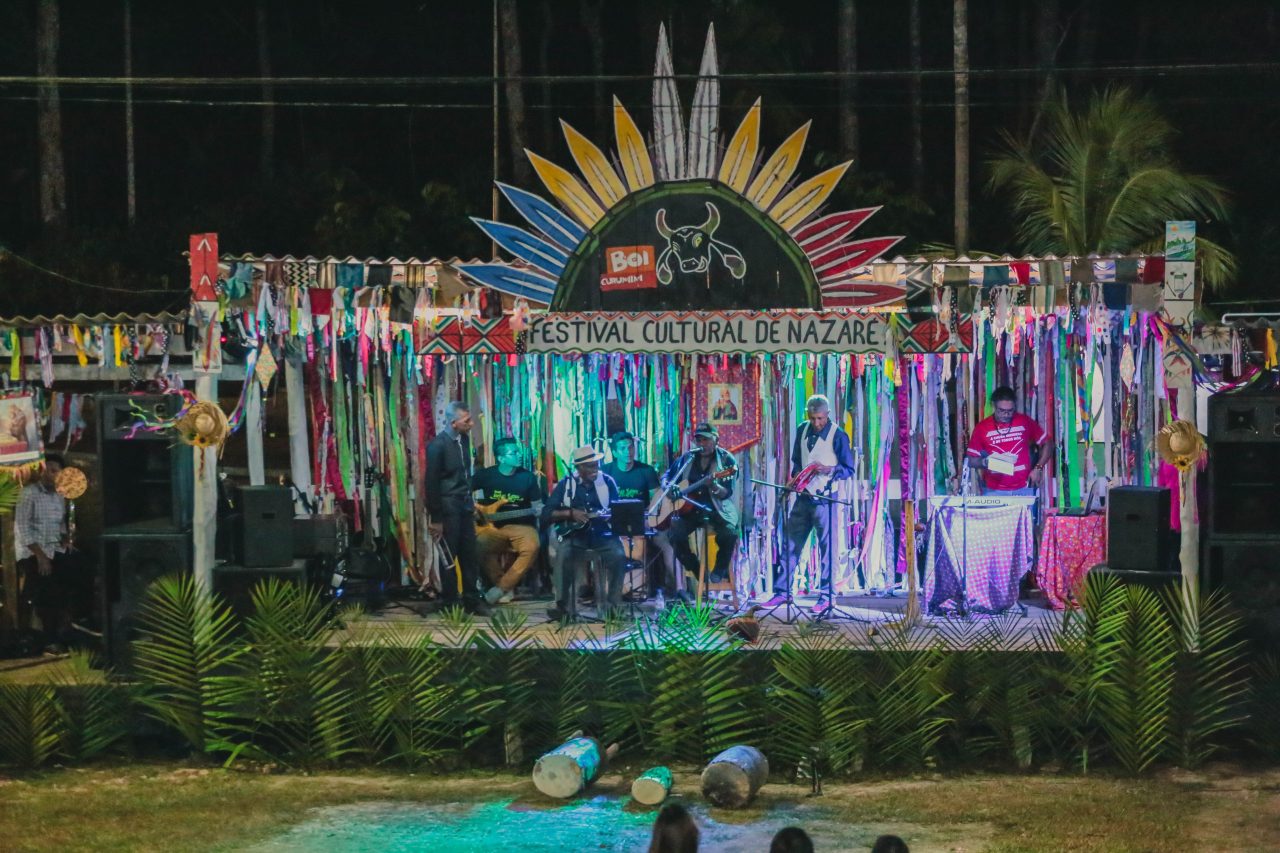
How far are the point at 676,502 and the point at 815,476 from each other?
0.95m

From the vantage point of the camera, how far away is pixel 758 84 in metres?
23.6

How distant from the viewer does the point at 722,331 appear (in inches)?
440

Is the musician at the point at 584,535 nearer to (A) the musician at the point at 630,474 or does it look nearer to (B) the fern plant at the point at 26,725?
(A) the musician at the point at 630,474

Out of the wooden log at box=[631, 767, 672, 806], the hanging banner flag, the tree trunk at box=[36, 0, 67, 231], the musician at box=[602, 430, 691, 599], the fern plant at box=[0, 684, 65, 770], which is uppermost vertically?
the tree trunk at box=[36, 0, 67, 231]

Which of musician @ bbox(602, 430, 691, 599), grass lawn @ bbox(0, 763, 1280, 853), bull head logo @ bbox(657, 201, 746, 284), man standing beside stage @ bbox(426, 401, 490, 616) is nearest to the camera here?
grass lawn @ bbox(0, 763, 1280, 853)

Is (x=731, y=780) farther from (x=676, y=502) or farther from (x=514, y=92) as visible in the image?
(x=514, y=92)

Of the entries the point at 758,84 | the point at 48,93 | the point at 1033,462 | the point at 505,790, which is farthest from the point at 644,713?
the point at 48,93

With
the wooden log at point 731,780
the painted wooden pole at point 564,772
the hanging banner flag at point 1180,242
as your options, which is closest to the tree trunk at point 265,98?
the hanging banner flag at point 1180,242

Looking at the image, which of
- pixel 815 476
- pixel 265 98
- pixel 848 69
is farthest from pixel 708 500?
pixel 265 98

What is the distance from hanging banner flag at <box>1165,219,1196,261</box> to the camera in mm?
10188

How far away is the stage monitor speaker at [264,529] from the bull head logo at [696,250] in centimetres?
268

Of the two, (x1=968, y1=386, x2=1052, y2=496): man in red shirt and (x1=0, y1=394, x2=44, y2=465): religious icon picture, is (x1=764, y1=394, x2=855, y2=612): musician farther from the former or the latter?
(x1=0, y1=394, x2=44, y2=465): religious icon picture

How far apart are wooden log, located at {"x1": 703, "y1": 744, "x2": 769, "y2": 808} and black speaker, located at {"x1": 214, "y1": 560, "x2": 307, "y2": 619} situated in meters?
3.08

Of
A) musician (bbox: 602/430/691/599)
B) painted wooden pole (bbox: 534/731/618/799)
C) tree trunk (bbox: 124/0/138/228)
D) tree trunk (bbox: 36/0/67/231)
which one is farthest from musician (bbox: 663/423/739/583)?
tree trunk (bbox: 124/0/138/228)
